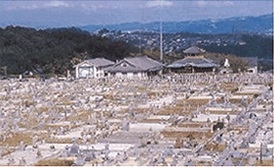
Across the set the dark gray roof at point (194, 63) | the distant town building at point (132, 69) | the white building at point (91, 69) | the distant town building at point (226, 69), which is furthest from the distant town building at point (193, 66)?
the white building at point (91, 69)

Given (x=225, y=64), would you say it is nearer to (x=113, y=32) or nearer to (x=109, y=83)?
(x=109, y=83)

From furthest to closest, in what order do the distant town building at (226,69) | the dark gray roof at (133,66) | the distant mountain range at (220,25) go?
the distant mountain range at (220,25) < the distant town building at (226,69) < the dark gray roof at (133,66)

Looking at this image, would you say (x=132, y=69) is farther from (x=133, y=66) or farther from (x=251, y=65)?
(x=251, y=65)

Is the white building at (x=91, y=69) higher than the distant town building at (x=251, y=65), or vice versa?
the white building at (x=91, y=69)

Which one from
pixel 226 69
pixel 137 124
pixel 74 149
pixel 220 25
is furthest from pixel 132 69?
pixel 220 25

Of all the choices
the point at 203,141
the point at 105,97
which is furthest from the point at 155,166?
the point at 105,97

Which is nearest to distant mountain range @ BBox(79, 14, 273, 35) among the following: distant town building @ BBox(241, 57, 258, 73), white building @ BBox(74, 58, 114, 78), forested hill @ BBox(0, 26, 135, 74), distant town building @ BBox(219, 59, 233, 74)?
forested hill @ BBox(0, 26, 135, 74)

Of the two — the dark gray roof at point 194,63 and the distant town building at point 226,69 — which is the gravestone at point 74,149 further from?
the distant town building at point 226,69
